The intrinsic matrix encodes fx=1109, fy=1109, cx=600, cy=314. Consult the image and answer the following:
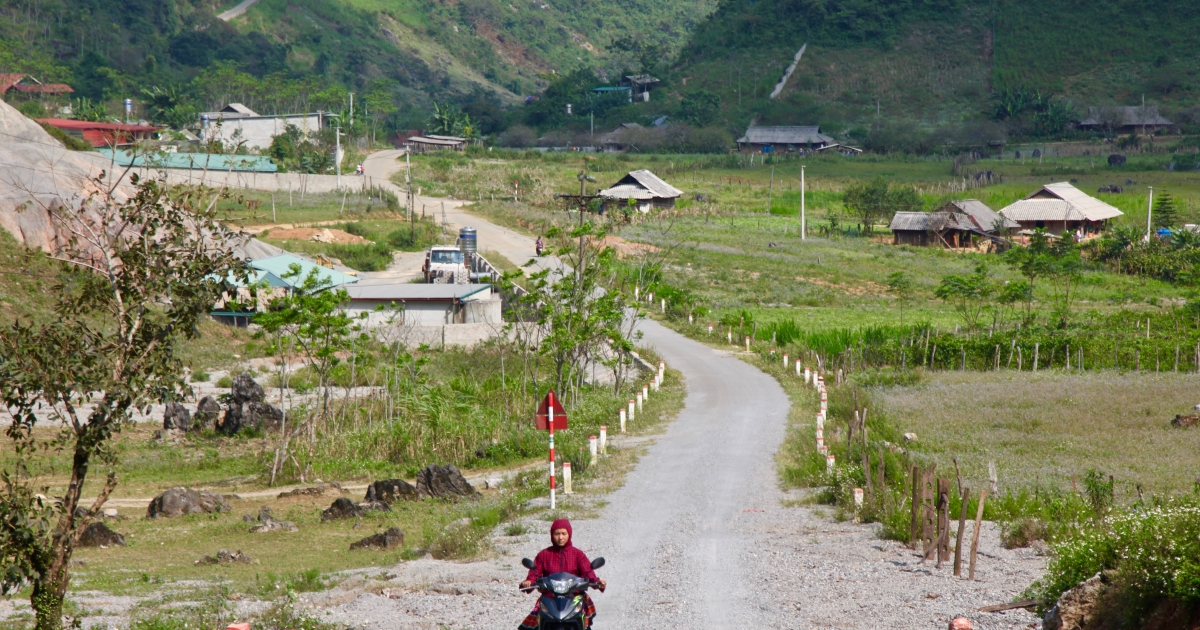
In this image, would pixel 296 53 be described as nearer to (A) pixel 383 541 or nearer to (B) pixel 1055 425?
(B) pixel 1055 425

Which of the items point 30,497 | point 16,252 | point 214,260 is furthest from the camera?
point 16,252

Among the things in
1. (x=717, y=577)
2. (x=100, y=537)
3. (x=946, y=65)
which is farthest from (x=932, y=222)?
(x=946, y=65)

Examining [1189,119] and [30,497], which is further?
[1189,119]

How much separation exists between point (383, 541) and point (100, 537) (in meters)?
4.17

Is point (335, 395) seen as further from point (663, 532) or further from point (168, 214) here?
point (168, 214)

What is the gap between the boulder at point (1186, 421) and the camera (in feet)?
80.8

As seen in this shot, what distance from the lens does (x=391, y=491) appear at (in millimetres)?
19438

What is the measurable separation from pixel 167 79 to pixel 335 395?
113 m

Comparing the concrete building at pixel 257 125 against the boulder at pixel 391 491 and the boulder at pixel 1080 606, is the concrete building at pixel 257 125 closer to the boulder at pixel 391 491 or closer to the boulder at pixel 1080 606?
the boulder at pixel 391 491

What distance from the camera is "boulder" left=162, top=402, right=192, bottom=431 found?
26.5 meters

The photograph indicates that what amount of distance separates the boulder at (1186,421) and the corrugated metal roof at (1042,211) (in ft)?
149

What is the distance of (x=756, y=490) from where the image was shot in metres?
19.3

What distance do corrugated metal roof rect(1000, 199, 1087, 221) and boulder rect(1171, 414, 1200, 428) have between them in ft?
149

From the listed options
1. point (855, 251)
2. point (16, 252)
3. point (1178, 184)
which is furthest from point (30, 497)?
point (1178, 184)
